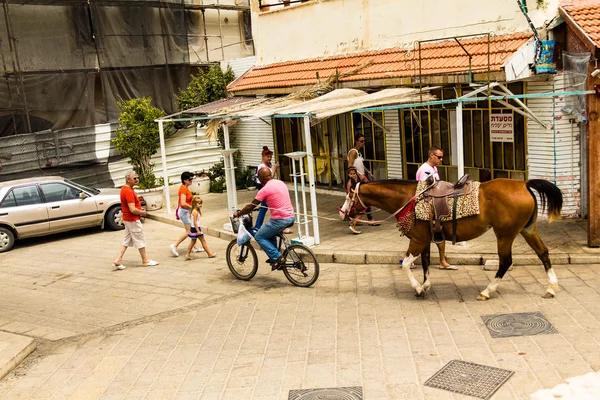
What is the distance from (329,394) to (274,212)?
4.05m

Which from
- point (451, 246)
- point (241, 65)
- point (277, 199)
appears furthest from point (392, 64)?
point (241, 65)

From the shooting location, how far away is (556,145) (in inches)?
482

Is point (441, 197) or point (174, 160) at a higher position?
point (174, 160)

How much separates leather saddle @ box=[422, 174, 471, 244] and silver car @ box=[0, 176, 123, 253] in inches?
377

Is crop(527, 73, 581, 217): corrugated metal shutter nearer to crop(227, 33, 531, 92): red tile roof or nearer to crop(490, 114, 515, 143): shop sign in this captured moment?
crop(490, 114, 515, 143): shop sign

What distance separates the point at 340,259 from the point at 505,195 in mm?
3763

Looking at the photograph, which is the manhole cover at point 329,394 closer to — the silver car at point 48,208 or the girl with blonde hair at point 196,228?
the girl with blonde hair at point 196,228

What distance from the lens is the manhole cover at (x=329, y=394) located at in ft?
21.2

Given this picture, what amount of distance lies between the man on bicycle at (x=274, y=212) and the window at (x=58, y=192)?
7165mm

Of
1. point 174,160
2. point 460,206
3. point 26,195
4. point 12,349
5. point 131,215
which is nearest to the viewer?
point 12,349

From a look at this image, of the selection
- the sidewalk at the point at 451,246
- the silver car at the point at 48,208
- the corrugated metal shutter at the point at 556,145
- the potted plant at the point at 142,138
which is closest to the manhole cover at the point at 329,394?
the sidewalk at the point at 451,246

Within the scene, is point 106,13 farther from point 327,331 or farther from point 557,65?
point 327,331

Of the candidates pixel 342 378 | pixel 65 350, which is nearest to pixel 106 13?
pixel 65 350

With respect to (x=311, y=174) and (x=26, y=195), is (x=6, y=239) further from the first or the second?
(x=311, y=174)
